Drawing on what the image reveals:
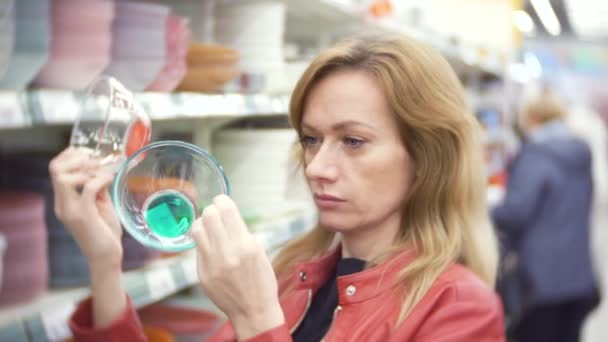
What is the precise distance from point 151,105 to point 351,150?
47cm

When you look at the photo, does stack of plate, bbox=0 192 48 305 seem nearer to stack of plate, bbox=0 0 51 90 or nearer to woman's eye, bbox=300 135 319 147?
stack of plate, bbox=0 0 51 90

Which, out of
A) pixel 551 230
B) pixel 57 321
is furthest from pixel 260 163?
pixel 551 230

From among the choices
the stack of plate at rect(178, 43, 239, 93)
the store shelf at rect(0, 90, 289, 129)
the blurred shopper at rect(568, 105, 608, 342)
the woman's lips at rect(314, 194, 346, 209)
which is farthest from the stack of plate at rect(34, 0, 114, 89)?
the blurred shopper at rect(568, 105, 608, 342)

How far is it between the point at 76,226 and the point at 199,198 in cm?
30

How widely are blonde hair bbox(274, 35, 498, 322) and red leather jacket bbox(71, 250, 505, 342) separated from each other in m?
0.02

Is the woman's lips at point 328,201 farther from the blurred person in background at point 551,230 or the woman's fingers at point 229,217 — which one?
the blurred person in background at point 551,230

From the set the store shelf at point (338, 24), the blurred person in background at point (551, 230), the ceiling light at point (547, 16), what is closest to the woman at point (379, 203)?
the store shelf at point (338, 24)

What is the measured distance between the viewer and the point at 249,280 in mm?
989

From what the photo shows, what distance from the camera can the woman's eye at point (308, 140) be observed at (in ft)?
4.25

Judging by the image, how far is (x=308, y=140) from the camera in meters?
1.33

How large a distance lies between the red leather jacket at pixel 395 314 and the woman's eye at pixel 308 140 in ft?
0.85

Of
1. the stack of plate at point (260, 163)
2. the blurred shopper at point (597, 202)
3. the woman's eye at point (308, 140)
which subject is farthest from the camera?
the blurred shopper at point (597, 202)

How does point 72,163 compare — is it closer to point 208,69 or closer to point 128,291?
point 128,291

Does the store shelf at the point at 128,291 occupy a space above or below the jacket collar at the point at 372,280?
below
